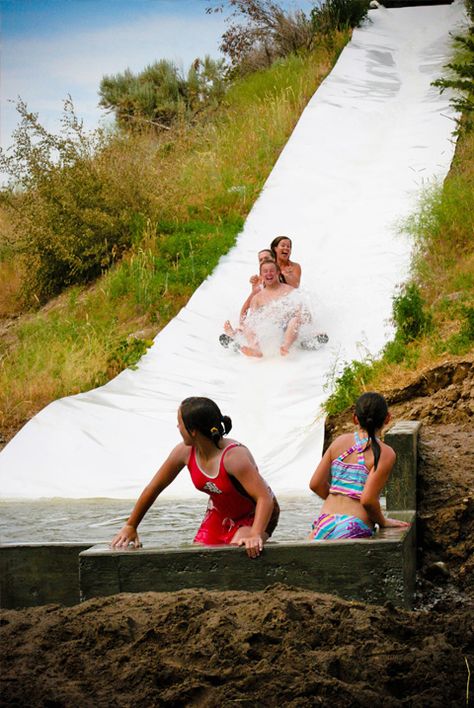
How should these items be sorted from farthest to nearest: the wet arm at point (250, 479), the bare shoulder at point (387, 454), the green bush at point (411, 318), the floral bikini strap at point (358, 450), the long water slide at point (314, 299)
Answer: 1. the green bush at point (411, 318)
2. the long water slide at point (314, 299)
3. the floral bikini strap at point (358, 450)
4. the bare shoulder at point (387, 454)
5. the wet arm at point (250, 479)

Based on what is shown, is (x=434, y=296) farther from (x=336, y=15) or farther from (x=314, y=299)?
(x=336, y=15)

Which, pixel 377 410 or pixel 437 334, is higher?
pixel 377 410

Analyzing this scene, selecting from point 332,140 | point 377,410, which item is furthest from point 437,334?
point 332,140

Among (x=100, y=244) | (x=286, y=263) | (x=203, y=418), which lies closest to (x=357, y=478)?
(x=203, y=418)

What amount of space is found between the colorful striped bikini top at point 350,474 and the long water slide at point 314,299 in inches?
117

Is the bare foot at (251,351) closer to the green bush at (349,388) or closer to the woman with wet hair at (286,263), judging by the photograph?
the woman with wet hair at (286,263)

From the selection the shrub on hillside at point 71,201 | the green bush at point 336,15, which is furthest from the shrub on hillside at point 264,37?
the shrub on hillside at point 71,201

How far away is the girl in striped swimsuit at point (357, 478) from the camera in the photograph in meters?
3.85

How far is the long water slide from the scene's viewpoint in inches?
301

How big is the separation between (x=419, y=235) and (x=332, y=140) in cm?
441

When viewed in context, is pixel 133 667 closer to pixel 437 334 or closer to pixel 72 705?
pixel 72 705

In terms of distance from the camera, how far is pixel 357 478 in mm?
4012

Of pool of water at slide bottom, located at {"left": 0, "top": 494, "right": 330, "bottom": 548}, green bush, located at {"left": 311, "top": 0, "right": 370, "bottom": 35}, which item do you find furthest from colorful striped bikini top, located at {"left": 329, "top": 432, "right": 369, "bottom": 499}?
green bush, located at {"left": 311, "top": 0, "right": 370, "bottom": 35}

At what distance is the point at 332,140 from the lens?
15266 millimetres
